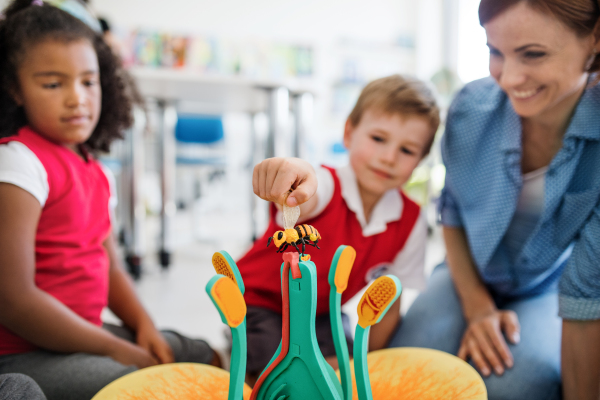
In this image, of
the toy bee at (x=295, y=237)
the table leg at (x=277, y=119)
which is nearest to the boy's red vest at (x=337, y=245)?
the toy bee at (x=295, y=237)

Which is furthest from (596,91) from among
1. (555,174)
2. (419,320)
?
(419,320)

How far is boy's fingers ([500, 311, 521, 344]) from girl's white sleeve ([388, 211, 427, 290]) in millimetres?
144

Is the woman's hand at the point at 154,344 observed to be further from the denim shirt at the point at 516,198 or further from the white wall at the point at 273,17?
the white wall at the point at 273,17

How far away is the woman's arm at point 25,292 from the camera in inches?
20.4

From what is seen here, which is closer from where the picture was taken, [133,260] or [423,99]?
[423,99]

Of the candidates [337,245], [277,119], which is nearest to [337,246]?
[337,245]

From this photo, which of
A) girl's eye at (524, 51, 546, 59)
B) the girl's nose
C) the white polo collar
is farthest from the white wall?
girl's eye at (524, 51, 546, 59)

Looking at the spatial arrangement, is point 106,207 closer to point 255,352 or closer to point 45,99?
point 45,99

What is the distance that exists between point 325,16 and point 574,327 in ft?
12.3

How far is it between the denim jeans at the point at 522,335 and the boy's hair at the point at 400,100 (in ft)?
0.96

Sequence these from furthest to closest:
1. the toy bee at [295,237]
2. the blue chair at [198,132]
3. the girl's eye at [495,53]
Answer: the blue chair at [198,132]
the girl's eye at [495,53]
the toy bee at [295,237]

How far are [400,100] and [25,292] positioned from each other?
0.62m

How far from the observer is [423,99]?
73 cm

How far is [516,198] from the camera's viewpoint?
70 cm
